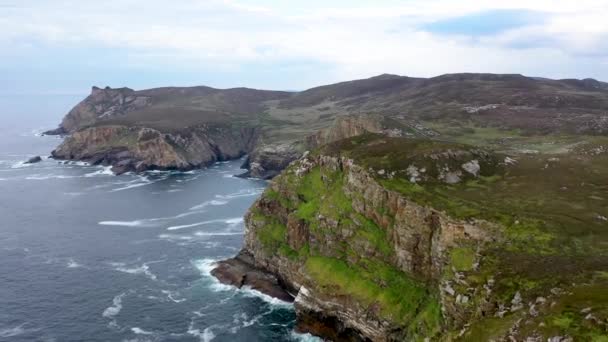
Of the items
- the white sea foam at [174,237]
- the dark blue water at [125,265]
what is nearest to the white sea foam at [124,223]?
the dark blue water at [125,265]

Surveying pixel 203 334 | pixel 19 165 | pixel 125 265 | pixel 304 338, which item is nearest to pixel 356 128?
pixel 125 265

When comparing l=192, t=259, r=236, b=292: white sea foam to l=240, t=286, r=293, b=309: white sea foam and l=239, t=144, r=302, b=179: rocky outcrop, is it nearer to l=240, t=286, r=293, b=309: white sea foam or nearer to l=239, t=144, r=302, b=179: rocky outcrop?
l=240, t=286, r=293, b=309: white sea foam

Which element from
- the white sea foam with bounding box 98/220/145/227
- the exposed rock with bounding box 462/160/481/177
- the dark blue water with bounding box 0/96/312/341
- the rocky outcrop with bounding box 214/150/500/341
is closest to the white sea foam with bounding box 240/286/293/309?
the dark blue water with bounding box 0/96/312/341

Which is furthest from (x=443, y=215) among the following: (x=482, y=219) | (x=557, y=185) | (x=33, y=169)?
(x=33, y=169)

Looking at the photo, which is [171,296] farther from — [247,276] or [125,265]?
[125,265]

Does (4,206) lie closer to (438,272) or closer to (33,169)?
(33,169)
